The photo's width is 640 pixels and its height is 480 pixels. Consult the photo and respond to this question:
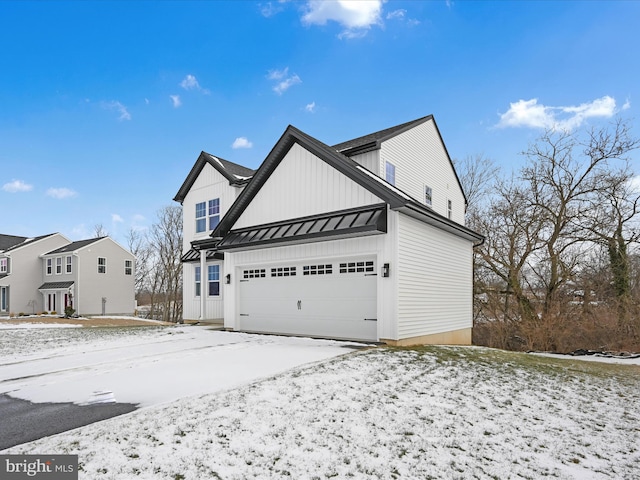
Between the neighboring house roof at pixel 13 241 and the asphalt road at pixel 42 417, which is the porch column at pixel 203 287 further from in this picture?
the neighboring house roof at pixel 13 241

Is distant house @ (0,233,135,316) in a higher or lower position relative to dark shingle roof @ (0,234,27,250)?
lower

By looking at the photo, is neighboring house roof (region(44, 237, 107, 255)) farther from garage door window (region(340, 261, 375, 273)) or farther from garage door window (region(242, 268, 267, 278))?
garage door window (region(340, 261, 375, 273))

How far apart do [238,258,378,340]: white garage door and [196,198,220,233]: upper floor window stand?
523 centimetres

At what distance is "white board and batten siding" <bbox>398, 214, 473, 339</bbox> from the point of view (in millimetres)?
10656

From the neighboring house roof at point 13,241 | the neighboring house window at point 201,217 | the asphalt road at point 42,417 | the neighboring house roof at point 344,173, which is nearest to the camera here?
the asphalt road at point 42,417

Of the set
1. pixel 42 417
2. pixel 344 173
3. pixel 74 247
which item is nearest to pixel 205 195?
pixel 344 173

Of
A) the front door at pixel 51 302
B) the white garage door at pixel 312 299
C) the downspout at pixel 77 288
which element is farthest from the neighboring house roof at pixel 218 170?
the front door at pixel 51 302

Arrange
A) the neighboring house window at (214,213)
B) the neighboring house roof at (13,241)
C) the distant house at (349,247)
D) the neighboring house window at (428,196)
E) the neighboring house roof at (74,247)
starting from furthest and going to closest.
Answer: the neighboring house roof at (13,241)
the neighboring house roof at (74,247)
the neighboring house window at (214,213)
the neighboring house window at (428,196)
the distant house at (349,247)

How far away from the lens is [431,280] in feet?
40.0

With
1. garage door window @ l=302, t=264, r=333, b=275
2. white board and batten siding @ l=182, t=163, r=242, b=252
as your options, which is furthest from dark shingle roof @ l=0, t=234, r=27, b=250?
garage door window @ l=302, t=264, r=333, b=275

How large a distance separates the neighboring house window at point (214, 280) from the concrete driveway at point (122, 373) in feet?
21.0

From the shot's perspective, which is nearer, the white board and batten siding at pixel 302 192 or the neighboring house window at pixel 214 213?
the white board and batten siding at pixel 302 192

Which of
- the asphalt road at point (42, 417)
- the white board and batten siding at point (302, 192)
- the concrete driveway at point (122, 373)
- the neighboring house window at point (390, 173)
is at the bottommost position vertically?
the concrete driveway at point (122, 373)

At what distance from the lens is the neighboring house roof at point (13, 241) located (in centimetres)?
3313
